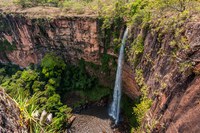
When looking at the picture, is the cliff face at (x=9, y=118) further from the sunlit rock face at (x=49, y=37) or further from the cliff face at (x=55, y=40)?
the sunlit rock face at (x=49, y=37)

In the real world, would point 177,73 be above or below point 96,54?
above

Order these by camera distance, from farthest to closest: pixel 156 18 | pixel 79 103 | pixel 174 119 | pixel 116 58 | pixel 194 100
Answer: pixel 79 103 < pixel 116 58 < pixel 156 18 < pixel 174 119 < pixel 194 100

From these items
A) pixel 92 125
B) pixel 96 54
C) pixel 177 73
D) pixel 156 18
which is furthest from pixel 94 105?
pixel 177 73

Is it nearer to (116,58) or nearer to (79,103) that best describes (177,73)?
(116,58)

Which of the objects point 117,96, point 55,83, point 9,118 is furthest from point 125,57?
point 9,118

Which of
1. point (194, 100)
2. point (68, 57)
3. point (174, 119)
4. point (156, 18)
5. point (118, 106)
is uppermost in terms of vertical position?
point (156, 18)

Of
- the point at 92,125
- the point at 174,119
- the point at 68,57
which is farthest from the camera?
the point at 68,57

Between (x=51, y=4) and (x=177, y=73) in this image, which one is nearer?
(x=177, y=73)
